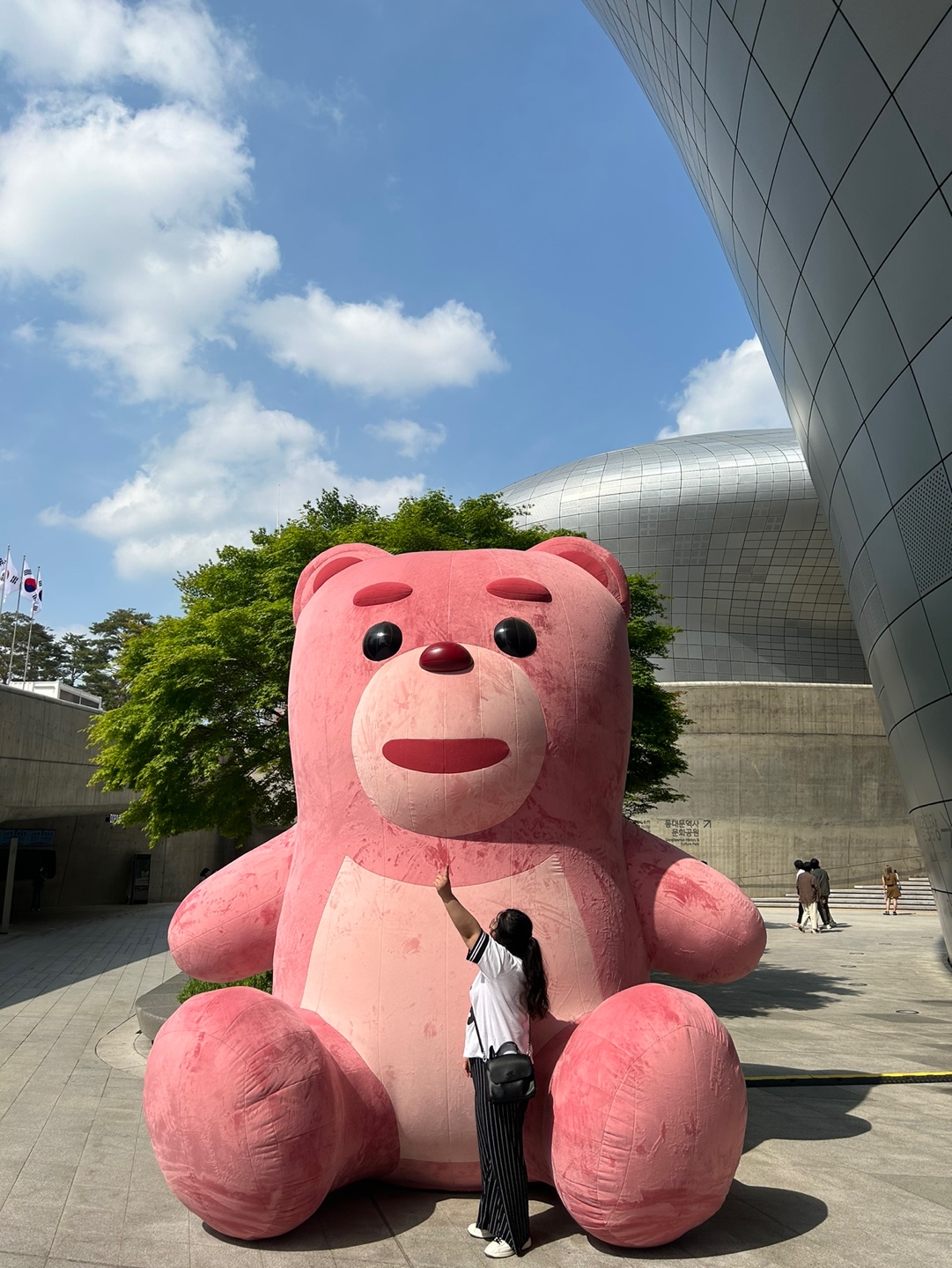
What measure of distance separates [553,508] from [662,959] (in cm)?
3685

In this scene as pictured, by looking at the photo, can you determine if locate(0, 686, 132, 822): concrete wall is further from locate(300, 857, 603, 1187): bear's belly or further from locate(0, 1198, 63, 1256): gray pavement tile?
locate(300, 857, 603, 1187): bear's belly

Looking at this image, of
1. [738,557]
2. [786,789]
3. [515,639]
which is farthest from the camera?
[738,557]

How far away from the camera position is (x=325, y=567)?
5.29 meters

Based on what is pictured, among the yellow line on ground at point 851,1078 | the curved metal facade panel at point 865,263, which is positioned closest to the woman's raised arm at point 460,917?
the yellow line on ground at point 851,1078

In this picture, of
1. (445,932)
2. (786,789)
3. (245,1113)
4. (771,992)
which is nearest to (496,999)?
(445,932)

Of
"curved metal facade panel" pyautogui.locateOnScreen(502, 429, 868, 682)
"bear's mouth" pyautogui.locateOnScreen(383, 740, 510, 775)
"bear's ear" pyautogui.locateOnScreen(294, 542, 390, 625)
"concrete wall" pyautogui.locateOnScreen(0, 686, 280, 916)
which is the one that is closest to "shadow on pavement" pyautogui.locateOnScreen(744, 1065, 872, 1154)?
"bear's mouth" pyautogui.locateOnScreen(383, 740, 510, 775)

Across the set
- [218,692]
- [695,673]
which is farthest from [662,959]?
[695,673]

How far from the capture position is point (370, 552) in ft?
17.8

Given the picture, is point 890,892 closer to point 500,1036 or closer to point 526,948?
point 526,948

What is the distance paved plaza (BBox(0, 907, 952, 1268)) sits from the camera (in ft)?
11.9

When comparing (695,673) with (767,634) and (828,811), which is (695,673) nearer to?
(767,634)

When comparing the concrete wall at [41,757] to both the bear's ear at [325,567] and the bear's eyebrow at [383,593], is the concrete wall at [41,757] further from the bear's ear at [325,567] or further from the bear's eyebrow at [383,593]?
the bear's eyebrow at [383,593]

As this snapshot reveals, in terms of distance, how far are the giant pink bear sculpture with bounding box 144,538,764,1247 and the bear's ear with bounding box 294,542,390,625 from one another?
0.09ft

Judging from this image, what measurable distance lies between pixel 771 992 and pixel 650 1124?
33.1 feet
